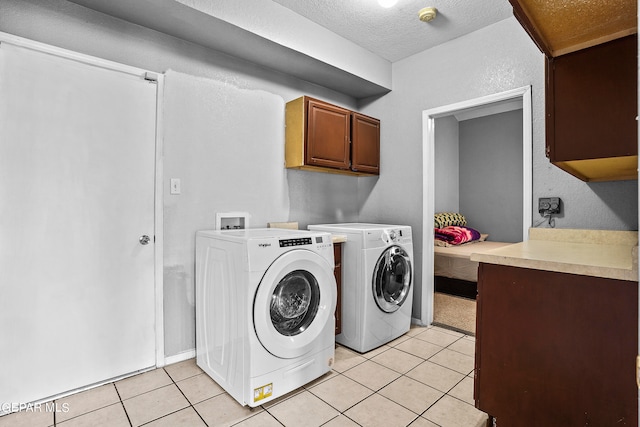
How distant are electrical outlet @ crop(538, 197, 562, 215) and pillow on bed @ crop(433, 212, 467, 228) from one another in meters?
2.14

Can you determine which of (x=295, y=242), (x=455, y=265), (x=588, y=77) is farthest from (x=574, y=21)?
(x=455, y=265)

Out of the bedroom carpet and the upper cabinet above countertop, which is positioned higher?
the upper cabinet above countertop

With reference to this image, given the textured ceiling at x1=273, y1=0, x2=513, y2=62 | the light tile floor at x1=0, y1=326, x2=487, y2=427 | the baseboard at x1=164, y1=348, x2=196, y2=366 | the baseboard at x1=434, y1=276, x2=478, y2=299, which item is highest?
the textured ceiling at x1=273, y1=0, x2=513, y2=62

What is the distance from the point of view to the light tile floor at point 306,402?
167cm

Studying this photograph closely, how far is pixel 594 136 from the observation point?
132 cm

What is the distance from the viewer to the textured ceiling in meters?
2.32

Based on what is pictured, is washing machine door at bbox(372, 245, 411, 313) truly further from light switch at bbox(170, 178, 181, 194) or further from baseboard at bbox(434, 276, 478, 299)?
light switch at bbox(170, 178, 181, 194)

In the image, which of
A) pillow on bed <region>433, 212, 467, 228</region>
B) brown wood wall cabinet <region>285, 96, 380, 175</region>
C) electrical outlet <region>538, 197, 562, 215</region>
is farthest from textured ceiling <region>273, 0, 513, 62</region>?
pillow on bed <region>433, 212, 467, 228</region>

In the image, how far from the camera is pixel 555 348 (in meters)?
1.16

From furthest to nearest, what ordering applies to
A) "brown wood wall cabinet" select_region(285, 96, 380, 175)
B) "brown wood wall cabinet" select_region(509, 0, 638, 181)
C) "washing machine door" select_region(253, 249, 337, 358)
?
1. "brown wood wall cabinet" select_region(285, 96, 380, 175)
2. "washing machine door" select_region(253, 249, 337, 358)
3. "brown wood wall cabinet" select_region(509, 0, 638, 181)

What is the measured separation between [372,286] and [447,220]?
2660 mm

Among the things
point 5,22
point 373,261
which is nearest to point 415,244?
point 373,261

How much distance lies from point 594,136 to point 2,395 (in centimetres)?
302

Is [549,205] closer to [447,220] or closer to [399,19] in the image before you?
[399,19]
